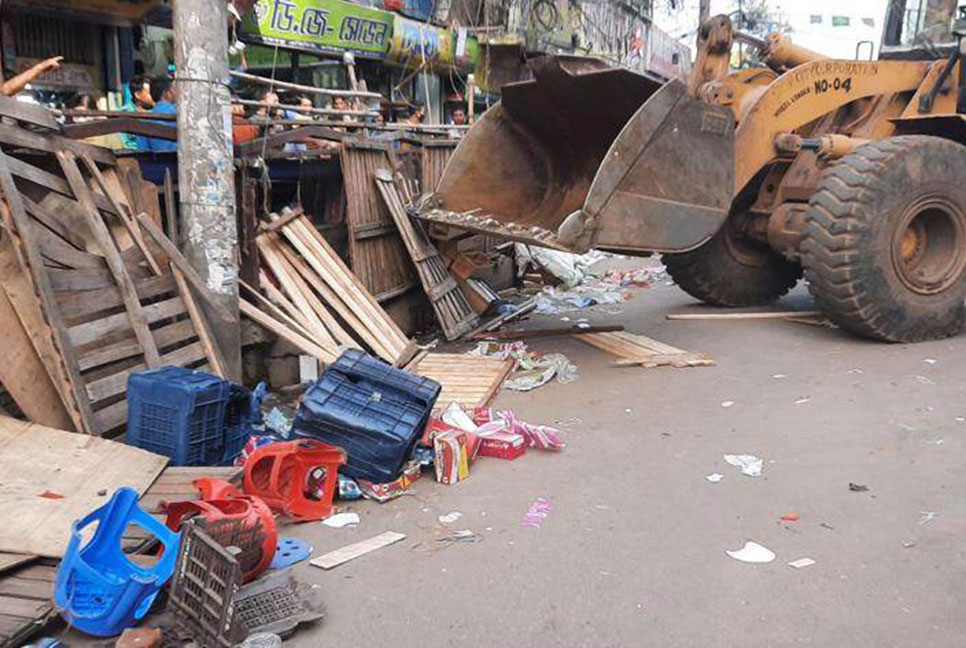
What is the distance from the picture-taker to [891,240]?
6.25m

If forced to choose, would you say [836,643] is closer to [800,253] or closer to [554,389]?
[554,389]

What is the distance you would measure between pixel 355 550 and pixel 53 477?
1422mm

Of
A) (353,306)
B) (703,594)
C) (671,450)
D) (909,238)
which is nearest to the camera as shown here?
(703,594)

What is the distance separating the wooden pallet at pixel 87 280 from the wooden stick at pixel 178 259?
1 centimetres

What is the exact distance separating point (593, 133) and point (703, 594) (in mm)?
4736

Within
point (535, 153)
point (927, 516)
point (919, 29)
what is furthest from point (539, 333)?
point (919, 29)

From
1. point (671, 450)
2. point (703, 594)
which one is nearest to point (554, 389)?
point (671, 450)

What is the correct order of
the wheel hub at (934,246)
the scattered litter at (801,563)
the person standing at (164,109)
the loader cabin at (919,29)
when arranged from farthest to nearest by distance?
the loader cabin at (919,29) → the person standing at (164,109) → the wheel hub at (934,246) → the scattered litter at (801,563)

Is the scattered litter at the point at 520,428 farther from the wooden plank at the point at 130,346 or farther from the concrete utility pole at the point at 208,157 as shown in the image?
the wooden plank at the point at 130,346

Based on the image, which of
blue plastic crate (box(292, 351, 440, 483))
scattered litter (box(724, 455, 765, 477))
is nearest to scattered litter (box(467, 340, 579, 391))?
blue plastic crate (box(292, 351, 440, 483))

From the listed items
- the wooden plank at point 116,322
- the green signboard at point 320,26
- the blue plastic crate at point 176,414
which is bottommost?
the blue plastic crate at point 176,414

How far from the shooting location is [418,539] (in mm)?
3549

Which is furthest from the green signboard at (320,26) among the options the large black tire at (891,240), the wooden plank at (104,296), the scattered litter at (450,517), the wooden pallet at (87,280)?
the scattered litter at (450,517)

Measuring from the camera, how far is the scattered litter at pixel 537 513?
3663mm
